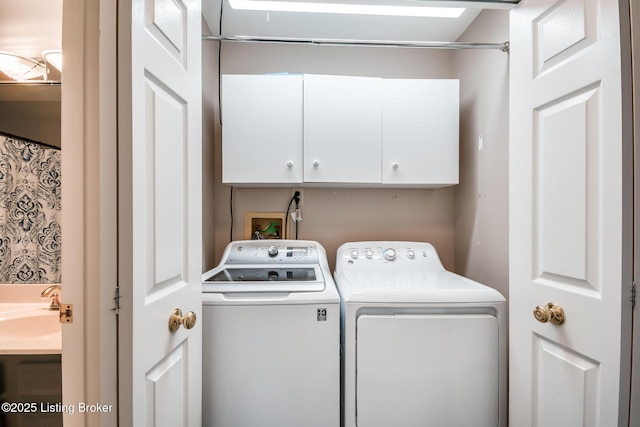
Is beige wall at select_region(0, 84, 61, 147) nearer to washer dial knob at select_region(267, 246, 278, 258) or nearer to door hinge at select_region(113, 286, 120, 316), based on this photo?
door hinge at select_region(113, 286, 120, 316)

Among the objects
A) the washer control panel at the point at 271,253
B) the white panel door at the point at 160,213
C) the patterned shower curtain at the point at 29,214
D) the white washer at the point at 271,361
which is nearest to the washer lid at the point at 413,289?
the white washer at the point at 271,361

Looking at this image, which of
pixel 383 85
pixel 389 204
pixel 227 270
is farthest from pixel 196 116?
pixel 389 204

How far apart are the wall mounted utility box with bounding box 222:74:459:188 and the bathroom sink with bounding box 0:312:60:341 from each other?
101 centimetres

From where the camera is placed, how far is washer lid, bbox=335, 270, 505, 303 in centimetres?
129

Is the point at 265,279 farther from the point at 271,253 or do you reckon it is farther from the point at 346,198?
the point at 346,198

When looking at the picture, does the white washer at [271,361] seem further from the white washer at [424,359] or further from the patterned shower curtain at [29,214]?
the patterned shower curtain at [29,214]

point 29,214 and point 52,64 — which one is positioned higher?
point 52,64

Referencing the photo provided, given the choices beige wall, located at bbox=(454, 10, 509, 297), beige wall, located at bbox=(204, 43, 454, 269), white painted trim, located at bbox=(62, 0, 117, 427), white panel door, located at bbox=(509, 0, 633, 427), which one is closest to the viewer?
white painted trim, located at bbox=(62, 0, 117, 427)

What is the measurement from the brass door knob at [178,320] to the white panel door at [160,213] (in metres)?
0.02

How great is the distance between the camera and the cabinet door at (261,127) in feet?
5.74

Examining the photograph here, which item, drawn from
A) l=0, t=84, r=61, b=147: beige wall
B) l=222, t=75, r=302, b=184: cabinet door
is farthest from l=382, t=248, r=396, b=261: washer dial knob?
l=0, t=84, r=61, b=147: beige wall

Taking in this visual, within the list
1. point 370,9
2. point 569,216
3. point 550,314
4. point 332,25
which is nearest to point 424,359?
point 550,314

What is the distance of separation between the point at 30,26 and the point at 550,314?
2.37 meters

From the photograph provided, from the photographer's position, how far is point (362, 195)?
2143 millimetres
